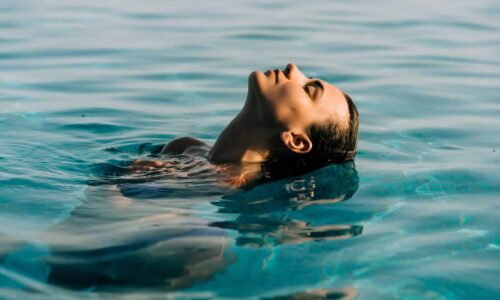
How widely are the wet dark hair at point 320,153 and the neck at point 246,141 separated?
0.08 metres

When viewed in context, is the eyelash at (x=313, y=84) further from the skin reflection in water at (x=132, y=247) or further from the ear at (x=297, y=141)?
the skin reflection in water at (x=132, y=247)

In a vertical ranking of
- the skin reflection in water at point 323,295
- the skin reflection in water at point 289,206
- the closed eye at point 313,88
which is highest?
the closed eye at point 313,88

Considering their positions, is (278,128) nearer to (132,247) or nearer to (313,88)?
(313,88)

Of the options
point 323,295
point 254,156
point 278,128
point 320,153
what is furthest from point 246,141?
point 323,295

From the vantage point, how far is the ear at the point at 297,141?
5.42 m

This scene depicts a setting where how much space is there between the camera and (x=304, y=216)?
4.83m

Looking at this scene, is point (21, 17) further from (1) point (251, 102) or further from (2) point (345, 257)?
(2) point (345, 257)

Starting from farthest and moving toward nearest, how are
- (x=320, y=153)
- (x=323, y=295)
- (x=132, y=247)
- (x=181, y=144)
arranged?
(x=181, y=144), (x=320, y=153), (x=132, y=247), (x=323, y=295)

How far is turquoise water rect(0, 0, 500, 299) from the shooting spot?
4.02m

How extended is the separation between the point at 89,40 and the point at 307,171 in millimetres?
5522


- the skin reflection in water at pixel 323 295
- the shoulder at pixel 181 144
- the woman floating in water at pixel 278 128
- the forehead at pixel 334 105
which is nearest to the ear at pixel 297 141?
the woman floating in water at pixel 278 128

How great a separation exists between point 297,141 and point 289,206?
2.04 ft

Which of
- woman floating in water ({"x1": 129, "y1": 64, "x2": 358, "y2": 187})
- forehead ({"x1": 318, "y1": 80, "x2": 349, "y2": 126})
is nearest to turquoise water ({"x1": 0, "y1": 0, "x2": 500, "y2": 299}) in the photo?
woman floating in water ({"x1": 129, "y1": 64, "x2": 358, "y2": 187})

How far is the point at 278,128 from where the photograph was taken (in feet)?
18.0
